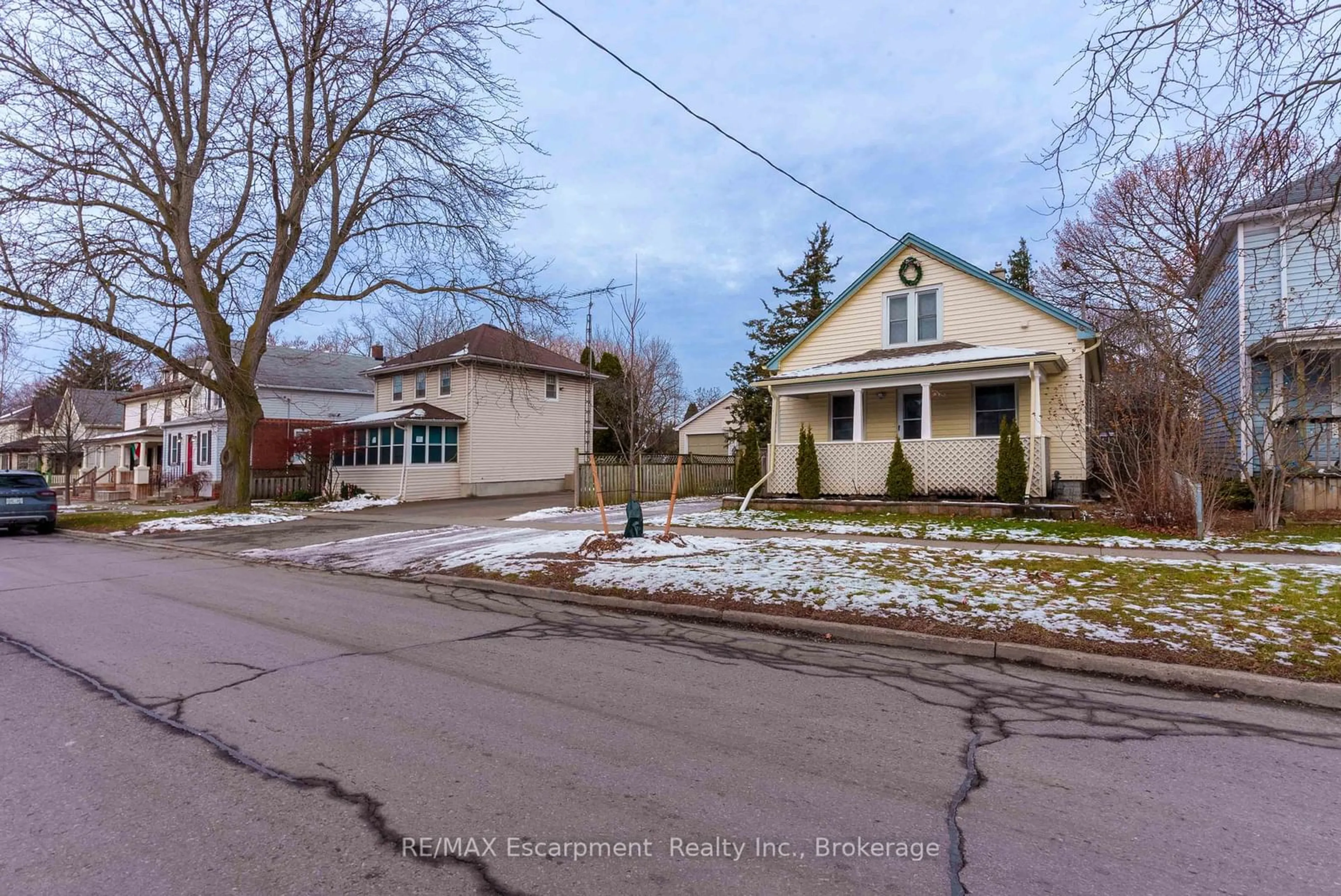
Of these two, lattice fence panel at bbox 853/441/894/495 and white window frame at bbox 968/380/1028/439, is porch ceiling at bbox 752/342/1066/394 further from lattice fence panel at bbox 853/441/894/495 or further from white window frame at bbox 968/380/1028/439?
lattice fence panel at bbox 853/441/894/495

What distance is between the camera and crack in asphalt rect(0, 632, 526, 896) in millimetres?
2795

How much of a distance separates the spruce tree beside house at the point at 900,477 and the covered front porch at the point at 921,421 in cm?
31

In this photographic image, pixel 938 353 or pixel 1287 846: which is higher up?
pixel 938 353

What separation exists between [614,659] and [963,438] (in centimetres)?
1246

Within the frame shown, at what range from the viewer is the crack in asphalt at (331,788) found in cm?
279

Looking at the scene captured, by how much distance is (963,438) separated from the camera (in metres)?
16.1

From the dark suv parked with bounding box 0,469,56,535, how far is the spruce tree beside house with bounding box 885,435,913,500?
20793mm

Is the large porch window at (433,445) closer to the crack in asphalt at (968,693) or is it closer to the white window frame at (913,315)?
the white window frame at (913,315)

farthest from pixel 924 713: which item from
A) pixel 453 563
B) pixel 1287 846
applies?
pixel 453 563

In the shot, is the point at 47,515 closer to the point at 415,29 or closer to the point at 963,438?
the point at 415,29

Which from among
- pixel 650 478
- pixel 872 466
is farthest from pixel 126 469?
pixel 872 466

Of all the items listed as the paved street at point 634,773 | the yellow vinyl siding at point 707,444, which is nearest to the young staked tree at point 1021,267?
the yellow vinyl siding at point 707,444

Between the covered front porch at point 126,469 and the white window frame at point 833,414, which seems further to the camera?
the covered front porch at point 126,469

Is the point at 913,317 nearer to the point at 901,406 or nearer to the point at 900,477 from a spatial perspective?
the point at 901,406
